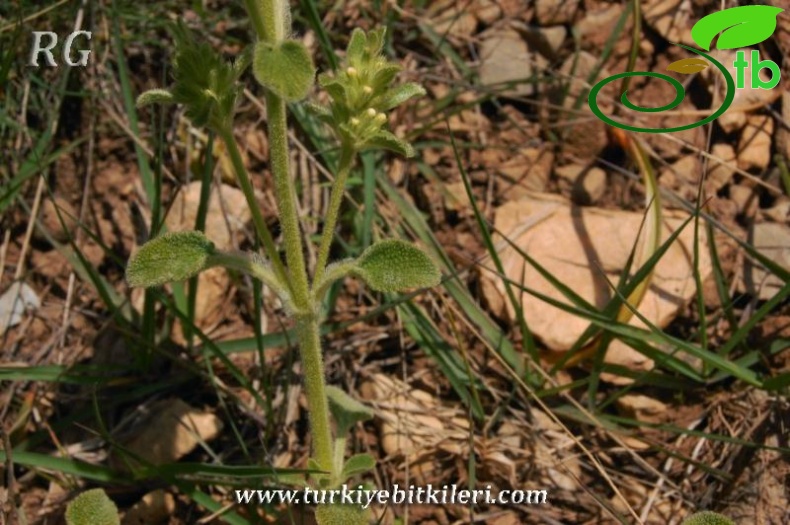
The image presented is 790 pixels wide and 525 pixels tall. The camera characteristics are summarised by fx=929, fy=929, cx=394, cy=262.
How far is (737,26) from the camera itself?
136 inches

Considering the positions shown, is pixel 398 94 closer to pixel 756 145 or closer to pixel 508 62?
pixel 508 62

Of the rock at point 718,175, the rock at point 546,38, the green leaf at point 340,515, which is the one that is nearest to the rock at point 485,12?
the rock at point 546,38

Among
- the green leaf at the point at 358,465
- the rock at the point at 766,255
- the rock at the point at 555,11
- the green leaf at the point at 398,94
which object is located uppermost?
the rock at the point at 555,11

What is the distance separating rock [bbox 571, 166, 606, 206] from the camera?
3.44m

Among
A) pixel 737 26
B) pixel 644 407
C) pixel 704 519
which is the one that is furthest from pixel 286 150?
pixel 737 26

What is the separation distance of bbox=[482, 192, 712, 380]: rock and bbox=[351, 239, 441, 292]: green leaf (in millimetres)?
856

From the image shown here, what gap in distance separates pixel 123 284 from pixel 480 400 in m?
1.35

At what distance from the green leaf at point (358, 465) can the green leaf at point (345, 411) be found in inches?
6.3

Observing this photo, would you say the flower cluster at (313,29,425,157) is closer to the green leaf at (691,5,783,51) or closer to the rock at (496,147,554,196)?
the rock at (496,147,554,196)

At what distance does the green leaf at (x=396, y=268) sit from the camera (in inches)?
89.8

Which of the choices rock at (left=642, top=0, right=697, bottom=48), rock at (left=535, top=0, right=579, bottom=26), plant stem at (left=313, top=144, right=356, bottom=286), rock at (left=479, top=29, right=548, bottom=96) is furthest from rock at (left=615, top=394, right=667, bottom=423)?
rock at (left=535, top=0, right=579, bottom=26)

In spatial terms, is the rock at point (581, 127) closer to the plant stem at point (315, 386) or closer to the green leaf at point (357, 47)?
the green leaf at point (357, 47)

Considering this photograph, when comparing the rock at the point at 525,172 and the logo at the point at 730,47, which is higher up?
the logo at the point at 730,47

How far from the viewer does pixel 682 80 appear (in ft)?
11.6
